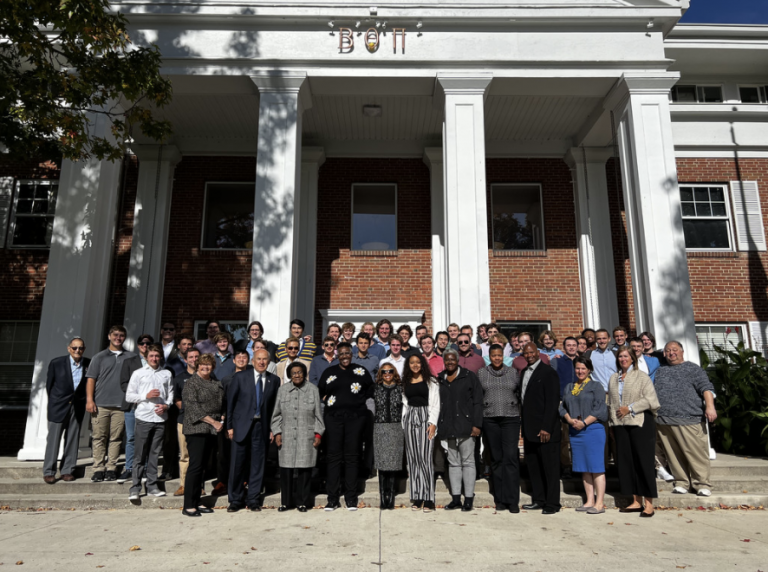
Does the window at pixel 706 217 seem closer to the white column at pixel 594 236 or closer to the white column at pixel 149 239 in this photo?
the white column at pixel 594 236

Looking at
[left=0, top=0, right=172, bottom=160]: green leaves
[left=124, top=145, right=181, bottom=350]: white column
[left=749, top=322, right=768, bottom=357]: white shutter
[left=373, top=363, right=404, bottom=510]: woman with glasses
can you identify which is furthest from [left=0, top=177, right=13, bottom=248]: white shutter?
[left=749, top=322, right=768, bottom=357]: white shutter

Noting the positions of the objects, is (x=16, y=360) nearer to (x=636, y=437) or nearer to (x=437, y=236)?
(x=437, y=236)

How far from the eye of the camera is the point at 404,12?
33.5 ft

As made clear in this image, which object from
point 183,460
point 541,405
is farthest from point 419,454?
point 183,460

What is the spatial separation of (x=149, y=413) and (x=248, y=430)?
1.33m

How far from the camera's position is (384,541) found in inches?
201

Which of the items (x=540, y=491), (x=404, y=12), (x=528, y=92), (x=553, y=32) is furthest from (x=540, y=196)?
(x=540, y=491)

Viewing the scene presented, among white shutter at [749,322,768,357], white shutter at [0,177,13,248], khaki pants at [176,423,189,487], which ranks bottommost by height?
khaki pants at [176,423,189,487]

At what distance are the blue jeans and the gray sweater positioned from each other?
21.6ft

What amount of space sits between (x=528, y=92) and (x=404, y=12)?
9.05ft

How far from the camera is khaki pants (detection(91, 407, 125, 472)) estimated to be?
7.34 metres

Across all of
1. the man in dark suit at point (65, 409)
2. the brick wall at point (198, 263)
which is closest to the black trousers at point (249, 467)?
the man in dark suit at point (65, 409)

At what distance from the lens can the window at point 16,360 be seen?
1216 centimetres

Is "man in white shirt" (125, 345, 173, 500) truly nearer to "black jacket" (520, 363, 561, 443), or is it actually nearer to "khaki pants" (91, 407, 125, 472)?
"khaki pants" (91, 407, 125, 472)
